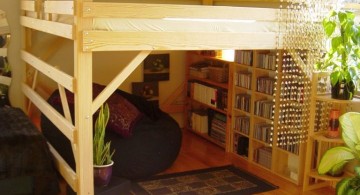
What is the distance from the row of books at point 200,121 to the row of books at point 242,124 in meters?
0.69

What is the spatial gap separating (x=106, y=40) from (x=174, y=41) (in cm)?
52

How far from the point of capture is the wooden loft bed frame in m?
2.90

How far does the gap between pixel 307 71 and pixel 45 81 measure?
9.88 feet

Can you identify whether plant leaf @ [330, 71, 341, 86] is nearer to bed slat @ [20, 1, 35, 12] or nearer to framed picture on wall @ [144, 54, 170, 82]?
framed picture on wall @ [144, 54, 170, 82]

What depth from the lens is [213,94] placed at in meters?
5.52

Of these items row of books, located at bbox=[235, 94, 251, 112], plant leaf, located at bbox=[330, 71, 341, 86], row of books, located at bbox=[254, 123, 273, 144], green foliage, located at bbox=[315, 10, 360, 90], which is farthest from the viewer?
row of books, located at bbox=[235, 94, 251, 112]

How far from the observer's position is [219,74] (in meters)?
5.48

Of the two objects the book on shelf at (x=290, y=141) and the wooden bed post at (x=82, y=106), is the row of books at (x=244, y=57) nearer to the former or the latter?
the book on shelf at (x=290, y=141)

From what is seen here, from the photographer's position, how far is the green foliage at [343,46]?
366cm

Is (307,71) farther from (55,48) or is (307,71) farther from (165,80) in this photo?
(55,48)

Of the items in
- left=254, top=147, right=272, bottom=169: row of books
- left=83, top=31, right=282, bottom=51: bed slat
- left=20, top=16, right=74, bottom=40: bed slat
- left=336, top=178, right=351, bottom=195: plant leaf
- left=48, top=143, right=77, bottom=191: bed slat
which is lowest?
left=254, top=147, right=272, bottom=169: row of books

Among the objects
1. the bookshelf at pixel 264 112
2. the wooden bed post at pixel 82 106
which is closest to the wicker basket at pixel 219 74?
the bookshelf at pixel 264 112

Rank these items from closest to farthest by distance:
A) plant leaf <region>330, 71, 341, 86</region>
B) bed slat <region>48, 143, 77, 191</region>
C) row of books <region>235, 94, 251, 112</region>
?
bed slat <region>48, 143, 77, 191</region> → plant leaf <region>330, 71, 341, 86</region> → row of books <region>235, 94, 251, 112</region>

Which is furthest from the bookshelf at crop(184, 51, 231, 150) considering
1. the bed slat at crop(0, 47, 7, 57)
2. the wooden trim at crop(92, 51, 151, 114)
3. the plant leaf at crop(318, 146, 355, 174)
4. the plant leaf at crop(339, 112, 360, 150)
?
the bed slat at crop(0, 47, 7, 57)
